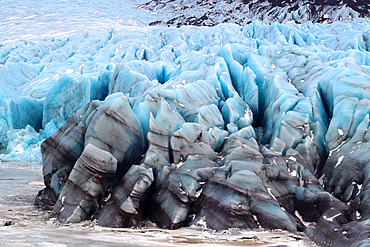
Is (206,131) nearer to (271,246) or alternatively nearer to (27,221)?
(271,246)

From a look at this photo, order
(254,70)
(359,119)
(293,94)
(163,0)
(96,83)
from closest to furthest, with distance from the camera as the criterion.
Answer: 1. (359,119)
2. (293,94)
3. (254,70)
4. (96,83)
5. (163,0)

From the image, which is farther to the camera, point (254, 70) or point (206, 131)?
point (254, 70)

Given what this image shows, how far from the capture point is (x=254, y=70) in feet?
40.9

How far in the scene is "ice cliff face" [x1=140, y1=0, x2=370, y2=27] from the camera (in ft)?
100

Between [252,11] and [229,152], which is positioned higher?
[252,11]

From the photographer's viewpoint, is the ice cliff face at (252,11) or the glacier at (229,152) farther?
the ice cliff face at (252,11)

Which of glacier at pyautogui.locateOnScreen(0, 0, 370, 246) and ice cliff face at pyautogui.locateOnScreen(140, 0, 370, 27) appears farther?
ice cliff face at pyautogui.locateOnScreen(140, 0, 370, 27)

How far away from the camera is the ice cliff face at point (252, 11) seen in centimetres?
3048

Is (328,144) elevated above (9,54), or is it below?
above

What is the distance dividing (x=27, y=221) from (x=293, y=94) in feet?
26.7

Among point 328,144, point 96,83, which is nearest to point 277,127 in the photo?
point 328,144

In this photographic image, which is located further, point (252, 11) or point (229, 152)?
point (252, 11)

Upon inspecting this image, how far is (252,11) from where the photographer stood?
1464 inches

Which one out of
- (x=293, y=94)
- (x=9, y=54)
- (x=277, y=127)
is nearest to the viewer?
(x=277, y=127)
